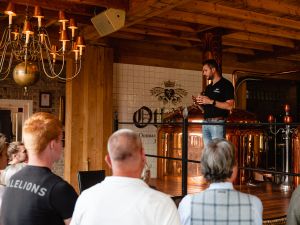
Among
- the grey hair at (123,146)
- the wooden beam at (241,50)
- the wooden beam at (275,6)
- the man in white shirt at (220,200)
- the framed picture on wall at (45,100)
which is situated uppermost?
the wooden beam at (275,6)

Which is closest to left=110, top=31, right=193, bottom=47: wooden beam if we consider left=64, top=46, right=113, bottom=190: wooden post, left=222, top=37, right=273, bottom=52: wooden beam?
left=64, top=46, right=113, bottom=190: wooden post

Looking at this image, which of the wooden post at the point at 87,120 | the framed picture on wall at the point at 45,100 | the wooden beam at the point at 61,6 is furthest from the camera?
the framed picture on wall at the point at 45,100

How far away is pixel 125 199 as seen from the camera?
161 centimetres

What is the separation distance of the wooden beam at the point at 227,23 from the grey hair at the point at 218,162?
12.2 feet

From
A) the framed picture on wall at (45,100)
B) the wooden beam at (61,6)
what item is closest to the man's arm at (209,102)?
the wooden beam at (61,6)

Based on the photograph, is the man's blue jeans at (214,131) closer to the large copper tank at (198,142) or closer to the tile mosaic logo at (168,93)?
Answer: the large copper tank at (198,142)

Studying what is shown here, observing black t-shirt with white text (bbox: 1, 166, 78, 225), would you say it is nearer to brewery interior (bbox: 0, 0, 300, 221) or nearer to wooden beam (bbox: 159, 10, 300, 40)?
brewery interior (bbox: 0, 0, 300, 221)

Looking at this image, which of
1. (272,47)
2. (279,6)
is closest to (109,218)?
(279,6)

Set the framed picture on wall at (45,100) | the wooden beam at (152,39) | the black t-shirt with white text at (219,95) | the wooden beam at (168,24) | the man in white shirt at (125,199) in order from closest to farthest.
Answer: the man in white shirt at (125,199) → the black t-shirt with white text at (219,95) → the wooden beam at (168,24) → the wooden beam at (152,39) → the framed picture on wall at (45,100)

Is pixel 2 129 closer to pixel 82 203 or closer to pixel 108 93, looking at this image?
pixel 108 93

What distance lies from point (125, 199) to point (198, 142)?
5.03m

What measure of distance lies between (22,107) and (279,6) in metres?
6.01

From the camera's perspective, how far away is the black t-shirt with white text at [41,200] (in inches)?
70.1

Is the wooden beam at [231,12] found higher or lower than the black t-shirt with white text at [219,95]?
higher
